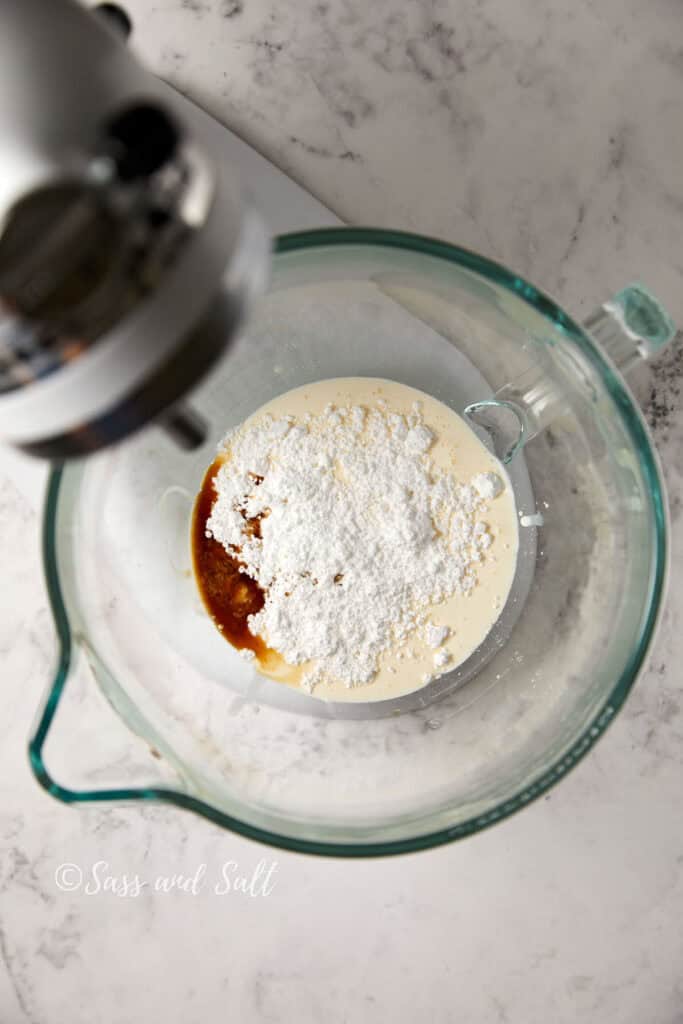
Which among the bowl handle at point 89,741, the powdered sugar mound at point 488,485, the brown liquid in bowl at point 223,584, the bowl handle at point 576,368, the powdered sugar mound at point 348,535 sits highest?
the bowl handle at point 576,368

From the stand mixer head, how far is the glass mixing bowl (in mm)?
306

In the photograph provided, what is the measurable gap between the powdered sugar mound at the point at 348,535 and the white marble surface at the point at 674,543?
206 millimetres

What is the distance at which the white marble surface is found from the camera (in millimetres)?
883

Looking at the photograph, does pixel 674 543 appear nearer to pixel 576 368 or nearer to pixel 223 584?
pixel 576 368

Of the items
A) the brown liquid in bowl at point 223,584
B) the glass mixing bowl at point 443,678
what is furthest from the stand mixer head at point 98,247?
the brown liquid in bowl at point 223,584

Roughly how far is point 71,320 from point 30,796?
674 millimetres

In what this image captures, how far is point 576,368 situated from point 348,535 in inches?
9.8

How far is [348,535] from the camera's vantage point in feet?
2.70

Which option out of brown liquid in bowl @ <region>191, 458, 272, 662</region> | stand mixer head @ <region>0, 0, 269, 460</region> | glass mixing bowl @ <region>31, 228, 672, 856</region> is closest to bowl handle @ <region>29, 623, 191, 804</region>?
glass mixing bowl @ <region>31, 228, 672, 856</region>

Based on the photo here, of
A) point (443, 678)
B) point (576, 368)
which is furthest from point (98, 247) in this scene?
Result: point (443, 678)

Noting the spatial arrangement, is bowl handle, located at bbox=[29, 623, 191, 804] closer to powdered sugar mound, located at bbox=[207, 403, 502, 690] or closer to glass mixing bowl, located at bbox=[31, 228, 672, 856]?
glass mixing bowl, located at bbox=[31, 228, 672, 856]

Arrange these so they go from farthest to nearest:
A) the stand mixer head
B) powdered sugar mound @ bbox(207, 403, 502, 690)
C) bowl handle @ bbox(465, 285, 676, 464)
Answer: powdered sugar mound @ bbox(207, 403, 502, 690) < bowl handle @ bbox(465, 285, 676, 464) < the stand mixer head

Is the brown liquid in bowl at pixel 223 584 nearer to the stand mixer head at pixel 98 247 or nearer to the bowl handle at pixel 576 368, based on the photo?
the bowl handle at pixel 576 368

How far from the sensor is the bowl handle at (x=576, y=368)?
677 millimetres
